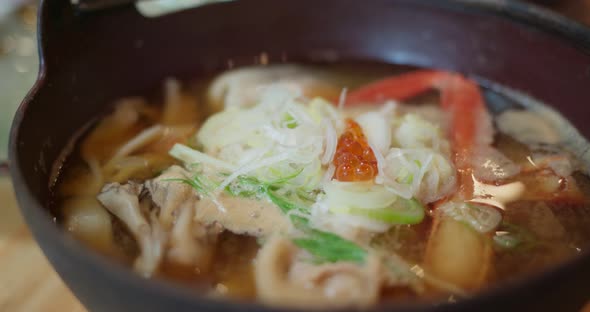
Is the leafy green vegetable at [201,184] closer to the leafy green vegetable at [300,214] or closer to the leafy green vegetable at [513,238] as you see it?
the leafy green vegetable at [300,214]

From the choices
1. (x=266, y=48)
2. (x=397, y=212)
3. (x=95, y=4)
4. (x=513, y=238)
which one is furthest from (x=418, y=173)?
(x=95, y=4)

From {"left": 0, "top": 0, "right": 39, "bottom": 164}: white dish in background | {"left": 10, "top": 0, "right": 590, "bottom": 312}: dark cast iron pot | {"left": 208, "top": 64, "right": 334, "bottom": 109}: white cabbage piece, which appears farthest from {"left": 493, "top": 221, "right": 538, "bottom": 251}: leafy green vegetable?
{"left": 0, "top": 0, "right": 39, "bottom": 164}: white dish in background

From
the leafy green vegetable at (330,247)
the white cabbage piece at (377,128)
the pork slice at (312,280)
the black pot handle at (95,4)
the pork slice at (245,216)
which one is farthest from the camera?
the black pot handle at (95,4)

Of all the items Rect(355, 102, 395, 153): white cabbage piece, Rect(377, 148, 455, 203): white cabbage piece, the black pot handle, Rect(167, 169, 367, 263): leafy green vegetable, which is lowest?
Rect(167, 169, 367, 263): leafy green vegetable

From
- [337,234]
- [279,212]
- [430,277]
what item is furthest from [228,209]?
[430,277]

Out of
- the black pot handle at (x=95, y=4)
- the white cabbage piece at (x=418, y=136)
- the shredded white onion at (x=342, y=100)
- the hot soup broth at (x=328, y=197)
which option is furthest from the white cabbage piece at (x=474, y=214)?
the black pot handle at (x=95, y=4)

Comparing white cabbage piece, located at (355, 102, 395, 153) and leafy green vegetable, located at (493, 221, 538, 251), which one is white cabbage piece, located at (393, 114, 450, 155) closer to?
white cabbage piece, located at (355, 102, 395, 153)

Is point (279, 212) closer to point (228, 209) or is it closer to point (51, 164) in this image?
point (228, 209)
